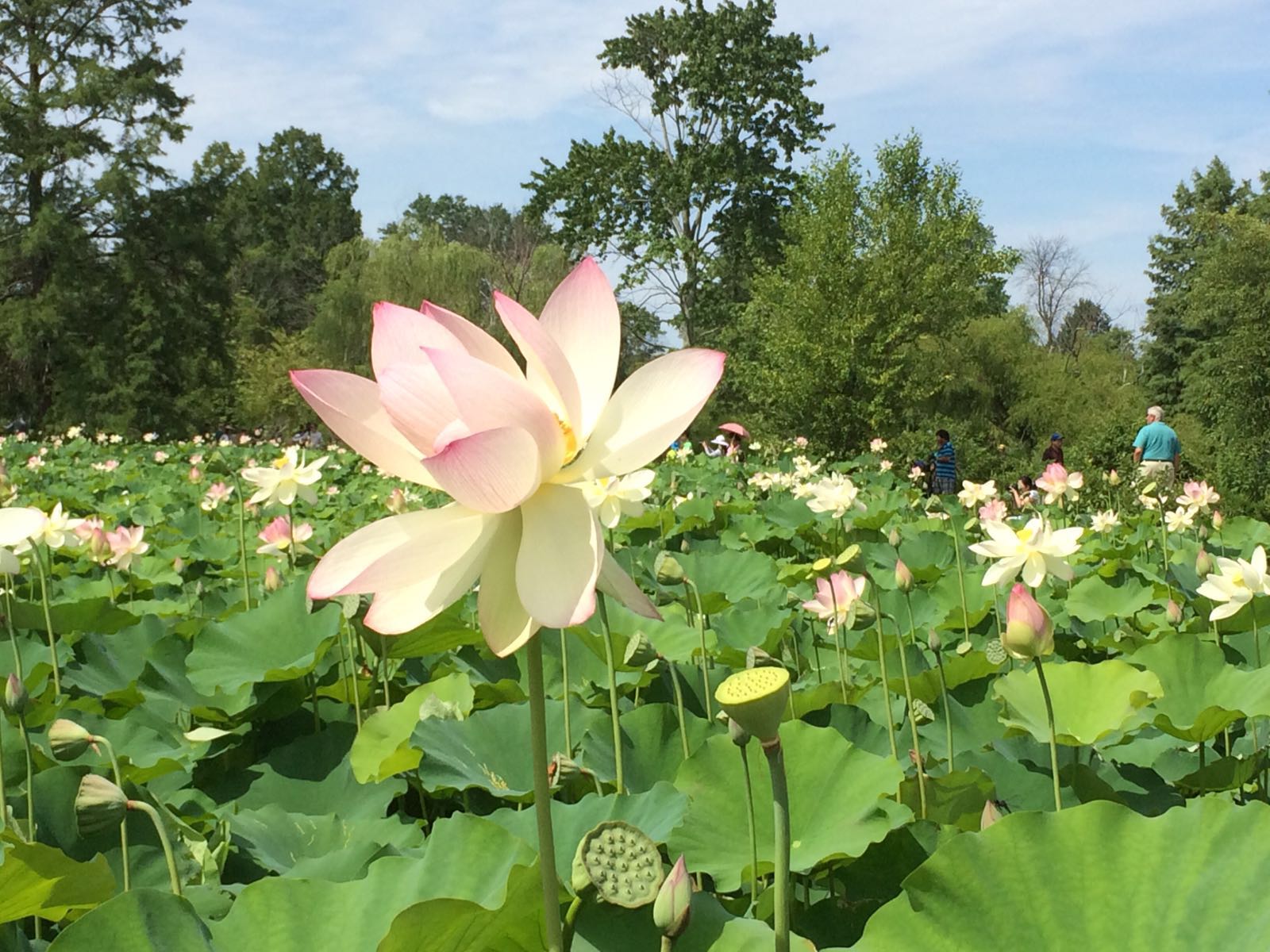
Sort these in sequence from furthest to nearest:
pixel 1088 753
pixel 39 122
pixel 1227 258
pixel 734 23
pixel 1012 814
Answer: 1. pixel 734 23
2. pixel 39 122
3. pixel 1227 258
4. pixel 1088 753
5. pixel 1012 814

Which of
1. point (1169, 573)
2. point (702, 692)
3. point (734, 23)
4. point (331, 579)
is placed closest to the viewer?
point (331, 579)

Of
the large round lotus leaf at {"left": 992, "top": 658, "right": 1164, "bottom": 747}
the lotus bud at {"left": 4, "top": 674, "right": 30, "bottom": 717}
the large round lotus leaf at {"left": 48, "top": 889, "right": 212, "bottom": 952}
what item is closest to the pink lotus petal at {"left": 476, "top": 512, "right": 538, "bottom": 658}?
the large round lotus leaf at {"left": 48, "top": 889, "right": 212, "bottom": 952}

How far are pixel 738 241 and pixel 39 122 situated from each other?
42.7ft

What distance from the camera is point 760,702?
478 millimetres

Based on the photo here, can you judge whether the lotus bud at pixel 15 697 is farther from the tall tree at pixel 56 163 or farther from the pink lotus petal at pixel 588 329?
the tall tree at pixel 56 163

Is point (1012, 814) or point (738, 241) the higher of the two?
point (738, 241)

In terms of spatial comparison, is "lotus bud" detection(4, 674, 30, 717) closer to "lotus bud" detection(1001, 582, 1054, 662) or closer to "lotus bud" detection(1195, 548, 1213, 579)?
"lotus bud" detection(1001, 582, 1054, 662)

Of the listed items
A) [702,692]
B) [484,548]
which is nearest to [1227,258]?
[702,692]

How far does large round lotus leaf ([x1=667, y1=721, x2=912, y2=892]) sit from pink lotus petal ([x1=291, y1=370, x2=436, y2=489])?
1.60 feet

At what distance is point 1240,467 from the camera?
28.4 feet

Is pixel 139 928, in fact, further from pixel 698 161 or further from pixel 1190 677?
pixel 698 161

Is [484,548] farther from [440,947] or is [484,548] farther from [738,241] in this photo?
[738,241]

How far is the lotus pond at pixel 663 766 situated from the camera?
1.82ft

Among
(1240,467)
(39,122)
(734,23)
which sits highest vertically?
(734,23)
